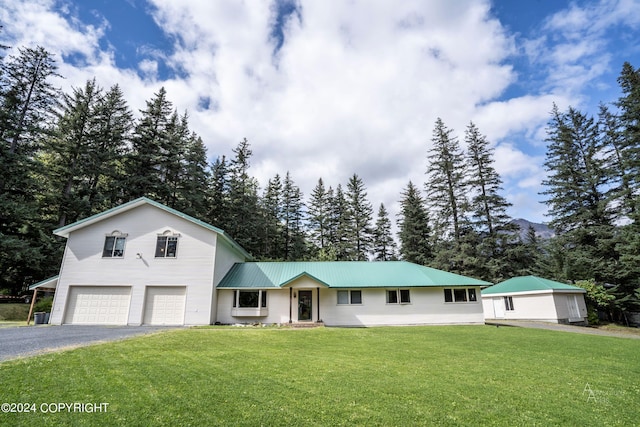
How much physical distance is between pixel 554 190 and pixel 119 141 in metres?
43.2

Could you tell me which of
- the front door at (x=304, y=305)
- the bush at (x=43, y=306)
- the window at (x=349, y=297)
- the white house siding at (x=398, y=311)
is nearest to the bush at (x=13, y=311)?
the bush at (x=43, y=306)

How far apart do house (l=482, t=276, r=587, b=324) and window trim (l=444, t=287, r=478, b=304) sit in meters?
7.40

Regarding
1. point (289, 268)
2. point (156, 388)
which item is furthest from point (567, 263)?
point (156, 388)

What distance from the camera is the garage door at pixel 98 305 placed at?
1762cm

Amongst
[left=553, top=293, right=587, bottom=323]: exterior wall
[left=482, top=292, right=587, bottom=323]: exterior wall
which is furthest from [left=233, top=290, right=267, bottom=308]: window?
[left=553, top=293, right=587, bottom=323]: exterior wall

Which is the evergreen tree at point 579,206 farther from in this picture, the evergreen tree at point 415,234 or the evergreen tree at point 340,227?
the evergreen tree at point 340,227

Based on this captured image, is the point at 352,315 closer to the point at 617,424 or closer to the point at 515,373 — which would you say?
the point at 515,373

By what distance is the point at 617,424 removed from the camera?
4.86 m

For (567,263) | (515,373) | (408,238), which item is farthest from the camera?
(408,238)

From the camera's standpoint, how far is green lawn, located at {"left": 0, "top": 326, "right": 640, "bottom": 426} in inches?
188

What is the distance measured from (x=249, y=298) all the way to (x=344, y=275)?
667 cm

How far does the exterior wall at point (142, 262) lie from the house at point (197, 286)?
2.3 inches

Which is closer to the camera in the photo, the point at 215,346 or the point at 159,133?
the point at 215,346

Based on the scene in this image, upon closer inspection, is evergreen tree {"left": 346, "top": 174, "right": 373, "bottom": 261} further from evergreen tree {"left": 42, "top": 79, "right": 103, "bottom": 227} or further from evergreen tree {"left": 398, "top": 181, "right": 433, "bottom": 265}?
evergreen tree {"left": 42, "top": 79, "right": 103, "bottom": 227}
